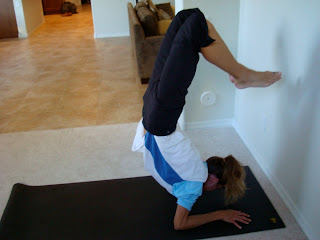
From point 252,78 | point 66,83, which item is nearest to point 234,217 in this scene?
point 252,78

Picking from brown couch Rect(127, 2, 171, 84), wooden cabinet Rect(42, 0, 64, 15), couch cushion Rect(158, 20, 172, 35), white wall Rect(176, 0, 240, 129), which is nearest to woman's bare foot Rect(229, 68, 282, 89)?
white wall Rect(176, 0, 240, 129)

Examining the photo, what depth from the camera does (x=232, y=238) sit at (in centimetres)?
199

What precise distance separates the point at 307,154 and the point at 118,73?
331 centimetres

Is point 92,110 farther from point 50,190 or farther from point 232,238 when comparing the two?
point 232,238

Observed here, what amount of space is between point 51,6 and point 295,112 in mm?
8663

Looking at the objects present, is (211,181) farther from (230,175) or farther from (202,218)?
(202,218)

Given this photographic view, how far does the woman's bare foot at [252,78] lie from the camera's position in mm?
1780

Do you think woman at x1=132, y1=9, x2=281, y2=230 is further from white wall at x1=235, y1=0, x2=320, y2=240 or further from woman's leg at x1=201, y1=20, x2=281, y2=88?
white wall at x1=235, y1=0, x2=320, y2=240

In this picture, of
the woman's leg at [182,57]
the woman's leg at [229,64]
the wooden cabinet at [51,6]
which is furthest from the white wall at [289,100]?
the wooden cabinet at [51,6]

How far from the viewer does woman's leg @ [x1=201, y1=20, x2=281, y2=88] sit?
166 centimetres

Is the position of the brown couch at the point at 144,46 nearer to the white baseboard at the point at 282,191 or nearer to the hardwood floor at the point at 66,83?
the hardwood floor at the point at 66,83

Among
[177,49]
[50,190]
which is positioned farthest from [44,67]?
[177,49]

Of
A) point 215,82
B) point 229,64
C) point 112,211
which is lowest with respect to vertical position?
point 112,211

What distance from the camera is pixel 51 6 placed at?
30.6 ft
